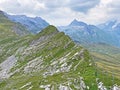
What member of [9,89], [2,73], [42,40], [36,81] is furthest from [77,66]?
[42,40]

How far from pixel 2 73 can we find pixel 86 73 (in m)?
68.4

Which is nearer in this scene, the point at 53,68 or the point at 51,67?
the point at 53,68

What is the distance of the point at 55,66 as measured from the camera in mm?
136250

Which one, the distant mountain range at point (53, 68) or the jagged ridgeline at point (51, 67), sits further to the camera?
the jagged ridgeline at point (51, 67)

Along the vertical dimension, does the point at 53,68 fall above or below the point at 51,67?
above

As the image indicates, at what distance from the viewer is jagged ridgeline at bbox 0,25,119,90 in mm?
105125

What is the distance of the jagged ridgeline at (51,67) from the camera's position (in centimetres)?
10512

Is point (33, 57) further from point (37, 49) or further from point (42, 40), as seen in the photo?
point (42, 40)

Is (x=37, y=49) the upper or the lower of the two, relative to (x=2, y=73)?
upper

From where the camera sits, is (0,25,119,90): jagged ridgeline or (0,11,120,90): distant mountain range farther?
(0,25,119,90): jagged ridgeline

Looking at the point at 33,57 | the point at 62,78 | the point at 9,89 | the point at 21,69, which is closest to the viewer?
the point at 62,78

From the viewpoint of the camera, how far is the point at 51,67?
138 m

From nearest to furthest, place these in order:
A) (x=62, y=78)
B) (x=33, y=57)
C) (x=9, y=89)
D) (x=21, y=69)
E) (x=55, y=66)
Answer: (x=62, y=78) < (x=9, y=89) < (x=55, y=66) < (x=21, y=69) < (x=33, y=57)

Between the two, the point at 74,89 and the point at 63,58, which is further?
the point at 63,58
